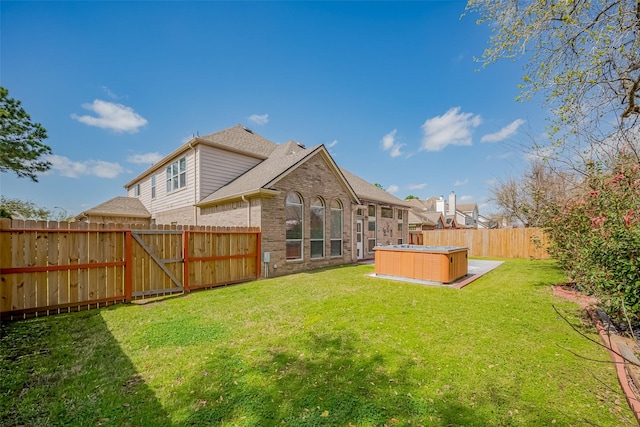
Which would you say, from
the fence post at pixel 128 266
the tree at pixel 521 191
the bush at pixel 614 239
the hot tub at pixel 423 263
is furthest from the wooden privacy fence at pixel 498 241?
the fence post at pixel 128 266

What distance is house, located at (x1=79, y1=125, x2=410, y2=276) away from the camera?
10.8 m

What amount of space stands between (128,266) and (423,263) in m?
9.17

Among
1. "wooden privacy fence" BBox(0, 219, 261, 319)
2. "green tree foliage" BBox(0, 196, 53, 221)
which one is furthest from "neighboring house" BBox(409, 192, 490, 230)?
"green tree foliage" BBox(0, 196, 53, 221)

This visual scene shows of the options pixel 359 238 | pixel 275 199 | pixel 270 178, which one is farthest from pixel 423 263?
pixel 359 238

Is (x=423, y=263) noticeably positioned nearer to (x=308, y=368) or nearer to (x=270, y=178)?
(x=270, y=178)

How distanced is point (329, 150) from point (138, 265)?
907 centimetres

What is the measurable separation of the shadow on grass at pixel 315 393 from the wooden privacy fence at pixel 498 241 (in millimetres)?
18466

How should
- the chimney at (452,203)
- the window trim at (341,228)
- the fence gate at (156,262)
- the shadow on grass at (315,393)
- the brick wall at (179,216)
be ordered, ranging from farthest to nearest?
the chimney at (452,203) → the brick wall at (179,216) → the window trim at (341,228) → the fence gate at (156,262) → the shadow on grass at (315,393)

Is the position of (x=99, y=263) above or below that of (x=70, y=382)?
above

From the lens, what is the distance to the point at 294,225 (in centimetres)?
1157

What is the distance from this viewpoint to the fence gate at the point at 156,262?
7219 millimetres

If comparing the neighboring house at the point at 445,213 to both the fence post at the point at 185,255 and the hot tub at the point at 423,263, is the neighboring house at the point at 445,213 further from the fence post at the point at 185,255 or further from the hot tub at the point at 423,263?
the fence post at the point at 185,255

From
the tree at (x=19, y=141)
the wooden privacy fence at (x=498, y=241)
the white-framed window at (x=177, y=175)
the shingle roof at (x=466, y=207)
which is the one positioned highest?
the tree at (x=19, y=141)

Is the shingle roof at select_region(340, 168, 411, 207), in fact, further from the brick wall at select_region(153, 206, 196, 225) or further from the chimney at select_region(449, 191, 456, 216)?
the chimney at select_region(449, 191, 456, 216)
